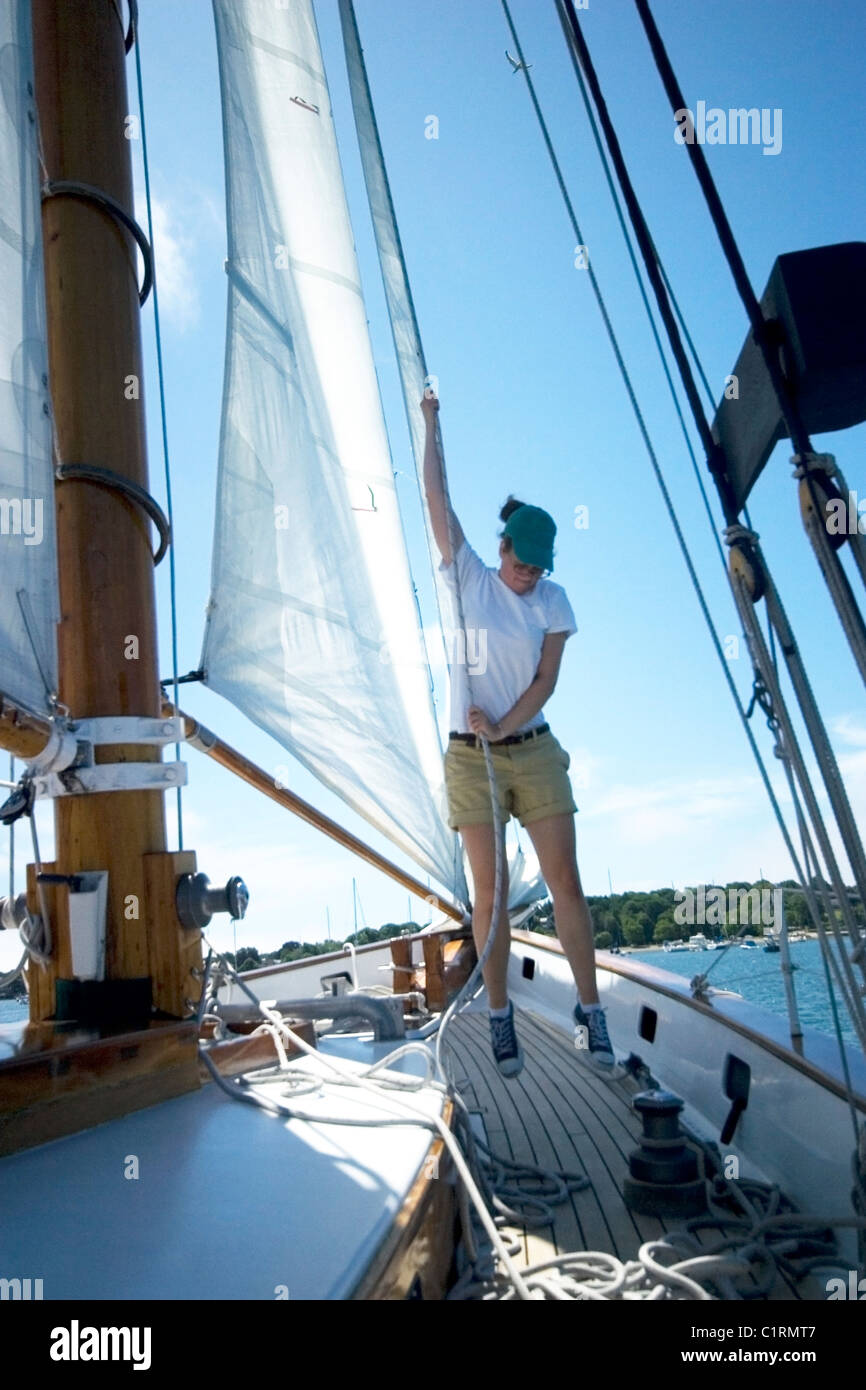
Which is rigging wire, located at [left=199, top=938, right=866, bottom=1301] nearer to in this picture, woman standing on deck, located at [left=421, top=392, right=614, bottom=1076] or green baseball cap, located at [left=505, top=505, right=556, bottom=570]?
woman standing on deck, located at [left=421, top=392, right=614, bottom=1076]

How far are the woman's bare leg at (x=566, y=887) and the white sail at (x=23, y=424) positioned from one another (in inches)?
58.3

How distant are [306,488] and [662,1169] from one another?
8.92 feet

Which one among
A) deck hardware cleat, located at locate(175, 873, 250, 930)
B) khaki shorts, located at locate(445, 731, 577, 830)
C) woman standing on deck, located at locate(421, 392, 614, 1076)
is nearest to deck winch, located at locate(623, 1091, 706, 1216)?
woman standing on deck, located at locate(421, 392, 614, 1076)

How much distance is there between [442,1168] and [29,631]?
4.55 feet

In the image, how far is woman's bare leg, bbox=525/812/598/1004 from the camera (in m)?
2.87

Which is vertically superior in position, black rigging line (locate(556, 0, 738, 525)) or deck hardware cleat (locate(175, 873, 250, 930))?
black rigging line (locate(556, 0, 738, 525))

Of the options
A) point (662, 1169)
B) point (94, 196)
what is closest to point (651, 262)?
point (94, 196)

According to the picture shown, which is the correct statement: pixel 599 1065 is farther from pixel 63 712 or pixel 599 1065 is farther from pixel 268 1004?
pixel 63 712

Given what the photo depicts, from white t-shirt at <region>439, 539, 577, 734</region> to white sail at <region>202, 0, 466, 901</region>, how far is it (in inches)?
34.4

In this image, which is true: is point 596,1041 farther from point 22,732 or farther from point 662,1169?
point 22,732

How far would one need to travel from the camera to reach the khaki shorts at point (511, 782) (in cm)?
292

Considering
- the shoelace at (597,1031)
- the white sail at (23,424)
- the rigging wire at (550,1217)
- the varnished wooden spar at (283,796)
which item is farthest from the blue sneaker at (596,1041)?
the white sail at (23,424)

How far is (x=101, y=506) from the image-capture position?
2561 mm

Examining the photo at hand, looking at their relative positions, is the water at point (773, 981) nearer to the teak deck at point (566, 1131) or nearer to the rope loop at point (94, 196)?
the teak deck at point (566, 1131)
